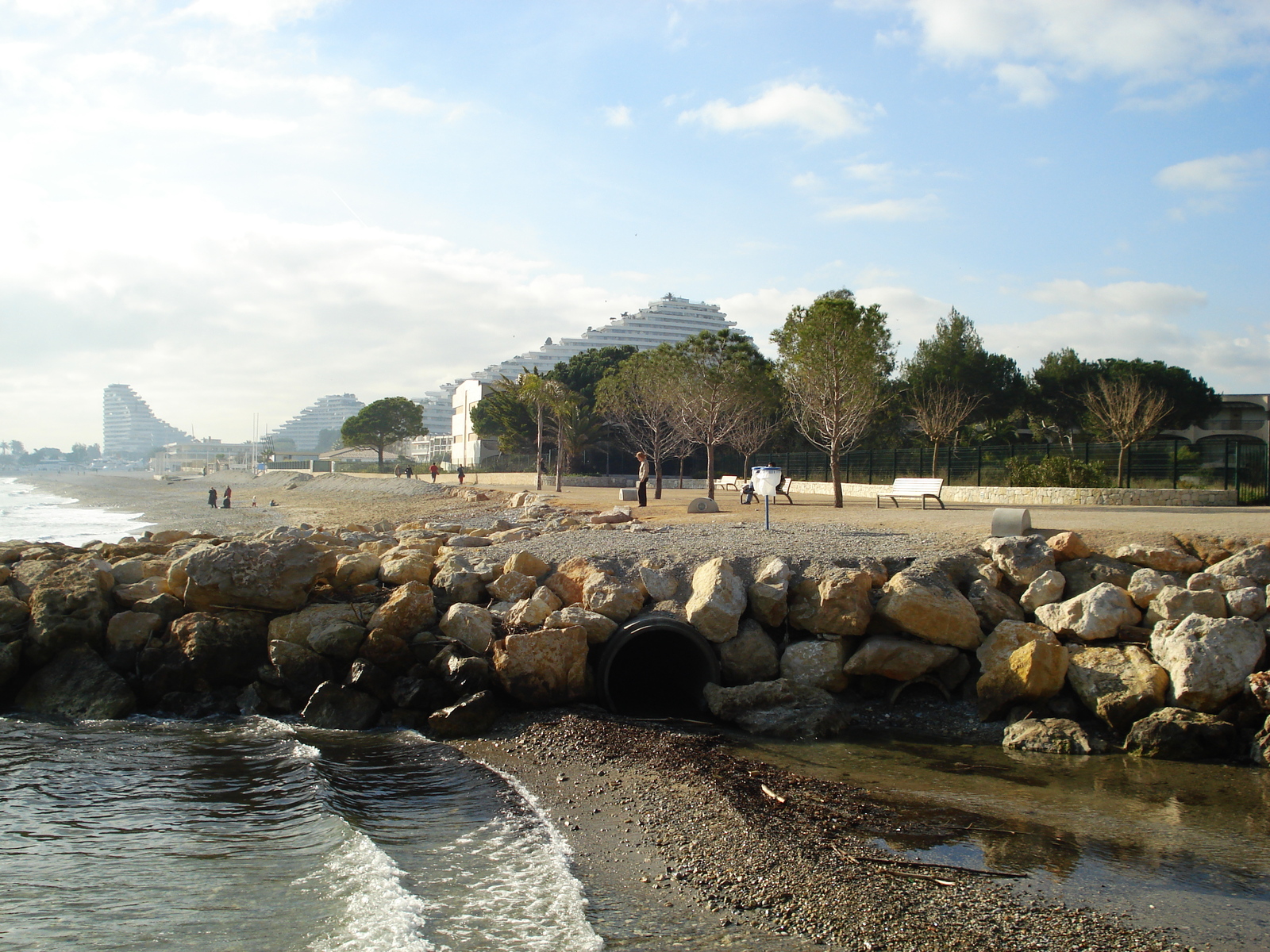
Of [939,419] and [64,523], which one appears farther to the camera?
[64,523]

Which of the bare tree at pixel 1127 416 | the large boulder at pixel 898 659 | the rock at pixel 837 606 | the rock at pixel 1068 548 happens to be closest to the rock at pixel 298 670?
the rock at pixel 837 606

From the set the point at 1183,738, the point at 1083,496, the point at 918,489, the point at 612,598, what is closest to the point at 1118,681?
the point at 1183,738

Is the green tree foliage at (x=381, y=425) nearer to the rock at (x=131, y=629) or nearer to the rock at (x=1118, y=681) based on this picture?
the rock at (x=131, y=629)

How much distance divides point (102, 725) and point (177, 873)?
14.8 ft

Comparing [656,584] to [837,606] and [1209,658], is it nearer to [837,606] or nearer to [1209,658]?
[837,606]

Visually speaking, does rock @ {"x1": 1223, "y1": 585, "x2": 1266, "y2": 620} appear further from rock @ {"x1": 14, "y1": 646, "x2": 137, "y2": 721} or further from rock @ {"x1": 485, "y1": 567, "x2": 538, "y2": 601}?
rock @ {"x1": 14, "y1": 646, "x2": 137, "y2": 721}

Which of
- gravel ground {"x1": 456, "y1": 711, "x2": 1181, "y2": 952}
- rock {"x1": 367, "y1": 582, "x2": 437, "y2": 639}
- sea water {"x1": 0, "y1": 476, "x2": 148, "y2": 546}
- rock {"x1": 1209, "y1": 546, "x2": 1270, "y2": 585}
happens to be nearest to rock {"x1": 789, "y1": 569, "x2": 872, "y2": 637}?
gravel ground {"x1": 456, "y1": 711, "x2": 1181, "y2": 952}

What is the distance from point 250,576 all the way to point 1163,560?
476 inches

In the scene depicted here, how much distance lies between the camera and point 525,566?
1242 cm

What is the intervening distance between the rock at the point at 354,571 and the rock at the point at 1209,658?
936cm

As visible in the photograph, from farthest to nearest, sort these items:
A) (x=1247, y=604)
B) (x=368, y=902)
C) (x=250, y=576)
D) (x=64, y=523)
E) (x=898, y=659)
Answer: (x=64, y=523)
(x=250, y=576)
(x=898, y=659)
(x=1247, y=604)
(x=368, y=902)

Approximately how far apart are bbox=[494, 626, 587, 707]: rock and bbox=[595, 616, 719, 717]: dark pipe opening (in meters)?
0.34

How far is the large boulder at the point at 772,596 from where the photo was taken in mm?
10953

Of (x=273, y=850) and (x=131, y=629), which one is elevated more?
(x=131, y=629)
